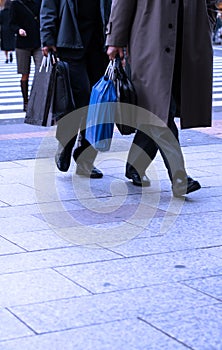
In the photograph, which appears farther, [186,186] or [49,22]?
[49,22]

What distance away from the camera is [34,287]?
4.38 meters

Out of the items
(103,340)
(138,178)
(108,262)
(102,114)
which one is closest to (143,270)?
(108,262)

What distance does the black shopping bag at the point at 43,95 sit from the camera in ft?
22.8

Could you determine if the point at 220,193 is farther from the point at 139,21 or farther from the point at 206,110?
the point at 139,21

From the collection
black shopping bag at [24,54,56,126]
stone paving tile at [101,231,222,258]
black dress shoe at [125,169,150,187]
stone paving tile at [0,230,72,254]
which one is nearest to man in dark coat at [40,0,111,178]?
black shopping bag at [24,54,56,126]

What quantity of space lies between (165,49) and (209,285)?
239 cm

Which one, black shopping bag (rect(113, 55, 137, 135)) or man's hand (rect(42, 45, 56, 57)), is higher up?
man's hand (rect(42, 45, 56, 57))

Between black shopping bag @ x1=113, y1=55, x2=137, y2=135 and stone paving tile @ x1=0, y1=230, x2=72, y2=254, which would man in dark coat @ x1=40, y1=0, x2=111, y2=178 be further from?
stone paving tile @ x1=0, y1=230, x2=72, y2=254

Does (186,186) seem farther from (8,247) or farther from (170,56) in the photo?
(8,247)

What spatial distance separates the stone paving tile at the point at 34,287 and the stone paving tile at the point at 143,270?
0.07m

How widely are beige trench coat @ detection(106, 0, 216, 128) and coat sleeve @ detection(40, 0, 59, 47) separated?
26.8 inches

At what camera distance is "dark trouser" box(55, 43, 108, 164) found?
23.3ft

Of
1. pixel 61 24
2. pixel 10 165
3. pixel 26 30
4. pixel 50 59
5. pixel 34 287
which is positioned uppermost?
→ pixel 61 24

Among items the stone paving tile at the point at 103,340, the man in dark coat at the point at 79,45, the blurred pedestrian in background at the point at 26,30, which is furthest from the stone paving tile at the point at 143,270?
the blurred pedestrian in background at the point at 26,30
